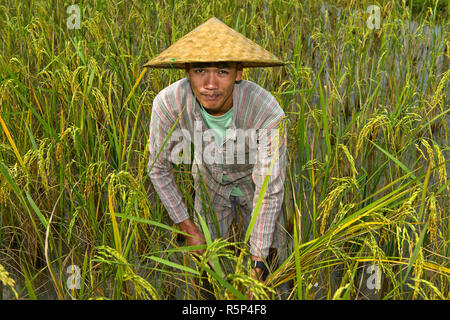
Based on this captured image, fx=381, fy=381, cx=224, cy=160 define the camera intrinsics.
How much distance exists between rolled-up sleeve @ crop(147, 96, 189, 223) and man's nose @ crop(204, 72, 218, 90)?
9.7 inches

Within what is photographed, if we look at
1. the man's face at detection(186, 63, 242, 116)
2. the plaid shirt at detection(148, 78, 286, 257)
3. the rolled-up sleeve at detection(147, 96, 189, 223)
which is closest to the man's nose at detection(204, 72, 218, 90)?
the man's face at detection(186, 63, 242, 116)

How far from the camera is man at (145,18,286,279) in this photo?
1262 millimetres

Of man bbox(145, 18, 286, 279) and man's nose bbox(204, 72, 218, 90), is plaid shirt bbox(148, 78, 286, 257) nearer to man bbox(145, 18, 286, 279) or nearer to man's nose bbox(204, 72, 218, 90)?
man bbox(145, 18, 286, 279)

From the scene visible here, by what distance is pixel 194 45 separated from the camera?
125 cm

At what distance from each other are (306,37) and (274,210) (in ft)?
6.61

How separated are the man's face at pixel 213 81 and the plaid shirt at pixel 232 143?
9 cm

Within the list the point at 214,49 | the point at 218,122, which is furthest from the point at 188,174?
the point at 214,49

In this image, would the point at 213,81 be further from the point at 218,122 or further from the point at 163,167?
the point at 163,167

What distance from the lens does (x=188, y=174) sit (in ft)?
5.71

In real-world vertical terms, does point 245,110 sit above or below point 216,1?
below

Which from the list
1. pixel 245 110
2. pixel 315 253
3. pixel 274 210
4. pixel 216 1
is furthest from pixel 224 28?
pixel 216 1

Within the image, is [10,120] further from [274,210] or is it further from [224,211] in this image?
[274,210]

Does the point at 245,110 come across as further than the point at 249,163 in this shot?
No

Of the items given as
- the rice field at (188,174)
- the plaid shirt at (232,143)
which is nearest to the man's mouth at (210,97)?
the plaid shirt at (232,143)
